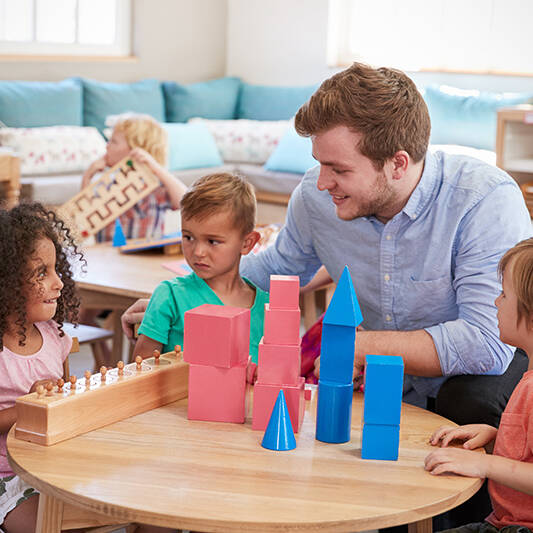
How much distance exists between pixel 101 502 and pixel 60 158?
3876 millimetres

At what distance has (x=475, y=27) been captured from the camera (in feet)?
18.1

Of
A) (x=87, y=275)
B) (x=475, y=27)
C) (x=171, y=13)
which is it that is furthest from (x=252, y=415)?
(x=171, y=13)

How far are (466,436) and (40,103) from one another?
Result: 13.2 feet

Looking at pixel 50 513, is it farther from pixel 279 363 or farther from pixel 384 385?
pixel 384 385

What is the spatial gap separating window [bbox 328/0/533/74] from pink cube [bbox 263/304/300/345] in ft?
14.7

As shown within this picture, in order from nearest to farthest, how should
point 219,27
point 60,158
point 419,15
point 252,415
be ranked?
point 252,415
point 60,158
point 419,15
point 219,27

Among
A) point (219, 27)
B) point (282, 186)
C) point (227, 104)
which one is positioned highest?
point (219, 27)

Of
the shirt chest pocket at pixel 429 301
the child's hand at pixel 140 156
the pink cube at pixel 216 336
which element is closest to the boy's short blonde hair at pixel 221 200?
the shirt chest pocket at pixel 429 301

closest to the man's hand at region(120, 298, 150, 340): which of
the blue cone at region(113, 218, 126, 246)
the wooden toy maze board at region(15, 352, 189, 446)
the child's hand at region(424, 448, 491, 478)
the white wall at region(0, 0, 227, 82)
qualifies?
the wooden toy maze board at region(15, 352, 189, 446)

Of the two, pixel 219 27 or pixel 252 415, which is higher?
pixel 219 27

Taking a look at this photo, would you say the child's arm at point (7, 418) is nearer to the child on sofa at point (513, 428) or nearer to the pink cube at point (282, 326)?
the pink cube at point (282, 326)

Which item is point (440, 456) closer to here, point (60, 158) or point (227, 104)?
point (60, 158)

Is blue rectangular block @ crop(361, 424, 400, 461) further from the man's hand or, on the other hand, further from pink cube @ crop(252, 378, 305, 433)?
the man's hand

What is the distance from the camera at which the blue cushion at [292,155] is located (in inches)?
207
